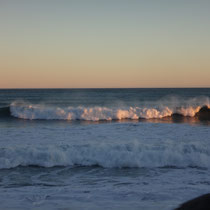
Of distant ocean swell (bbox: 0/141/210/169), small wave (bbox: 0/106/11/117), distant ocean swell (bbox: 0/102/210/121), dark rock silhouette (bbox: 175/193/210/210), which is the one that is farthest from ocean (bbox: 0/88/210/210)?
small wave (bbox: 0/106/11/117)

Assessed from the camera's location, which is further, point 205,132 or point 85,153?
point 205,132

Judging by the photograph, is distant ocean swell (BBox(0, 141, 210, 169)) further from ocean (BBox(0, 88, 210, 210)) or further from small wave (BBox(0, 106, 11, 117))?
small wave (BBox(0, 106, 11, 117))

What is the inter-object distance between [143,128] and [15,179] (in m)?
A: 7.32

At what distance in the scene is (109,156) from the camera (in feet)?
26.0

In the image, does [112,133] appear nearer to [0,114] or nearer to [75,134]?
[75,134]

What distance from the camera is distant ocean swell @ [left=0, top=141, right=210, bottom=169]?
25.0ft

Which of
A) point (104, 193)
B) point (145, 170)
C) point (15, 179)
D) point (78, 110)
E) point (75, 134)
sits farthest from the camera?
point (78, 110)

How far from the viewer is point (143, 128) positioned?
12.6 m

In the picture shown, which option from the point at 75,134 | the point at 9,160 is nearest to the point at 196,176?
the point at 9,160

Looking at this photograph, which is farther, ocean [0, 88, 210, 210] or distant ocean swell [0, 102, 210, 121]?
distant ocean swell [0, 102, 210, 121]

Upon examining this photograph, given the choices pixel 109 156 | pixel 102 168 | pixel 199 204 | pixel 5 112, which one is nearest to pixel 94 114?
pixel 5 112

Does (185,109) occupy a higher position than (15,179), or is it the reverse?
(185,109)

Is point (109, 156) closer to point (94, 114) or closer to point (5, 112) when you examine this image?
point (94, 114)

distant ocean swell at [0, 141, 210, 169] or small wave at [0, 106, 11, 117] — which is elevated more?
small wave at [0, 106, 11, 117]
